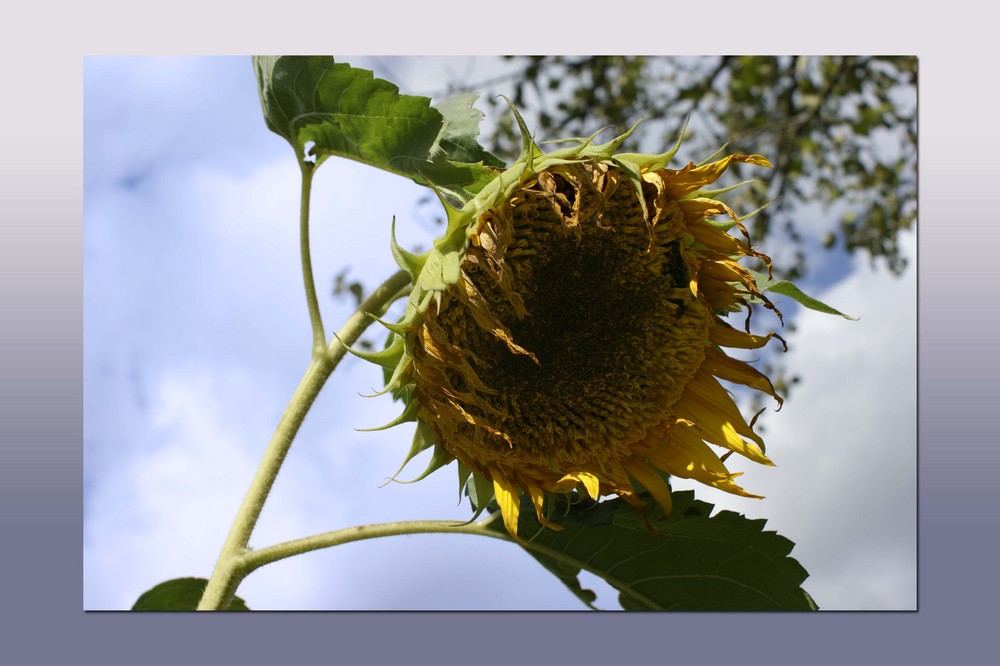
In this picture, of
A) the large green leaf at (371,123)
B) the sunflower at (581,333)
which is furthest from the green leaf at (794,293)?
the large green leaf at (371,123)

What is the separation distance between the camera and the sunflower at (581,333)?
1.21 m

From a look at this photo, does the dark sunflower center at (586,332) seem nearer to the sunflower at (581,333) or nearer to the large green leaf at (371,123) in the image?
the sunflower at (581,333)

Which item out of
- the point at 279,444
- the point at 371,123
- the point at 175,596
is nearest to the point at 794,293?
the point at 371,123

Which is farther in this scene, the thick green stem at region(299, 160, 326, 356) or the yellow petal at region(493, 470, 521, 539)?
the thick green stem at region(299, 160, 326, 356)

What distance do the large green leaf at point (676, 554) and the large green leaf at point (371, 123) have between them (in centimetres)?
52

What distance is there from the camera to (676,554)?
1.55 meters

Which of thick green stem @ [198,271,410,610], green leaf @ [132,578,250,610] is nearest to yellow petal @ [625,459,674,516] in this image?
thick green stem @ [198,271,410,610]

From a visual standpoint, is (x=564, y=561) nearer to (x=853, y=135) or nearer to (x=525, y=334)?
(x=525, y=334)

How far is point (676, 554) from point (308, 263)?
30.0 inches

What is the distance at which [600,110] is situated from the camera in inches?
183

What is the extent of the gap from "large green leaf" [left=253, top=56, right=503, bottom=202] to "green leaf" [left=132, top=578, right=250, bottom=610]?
0.85 meters

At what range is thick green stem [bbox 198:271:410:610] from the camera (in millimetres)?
1396

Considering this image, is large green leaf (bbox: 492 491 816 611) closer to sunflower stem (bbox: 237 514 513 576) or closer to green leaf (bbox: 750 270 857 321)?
sunflower stem (bbox: 237 514 513 576)
